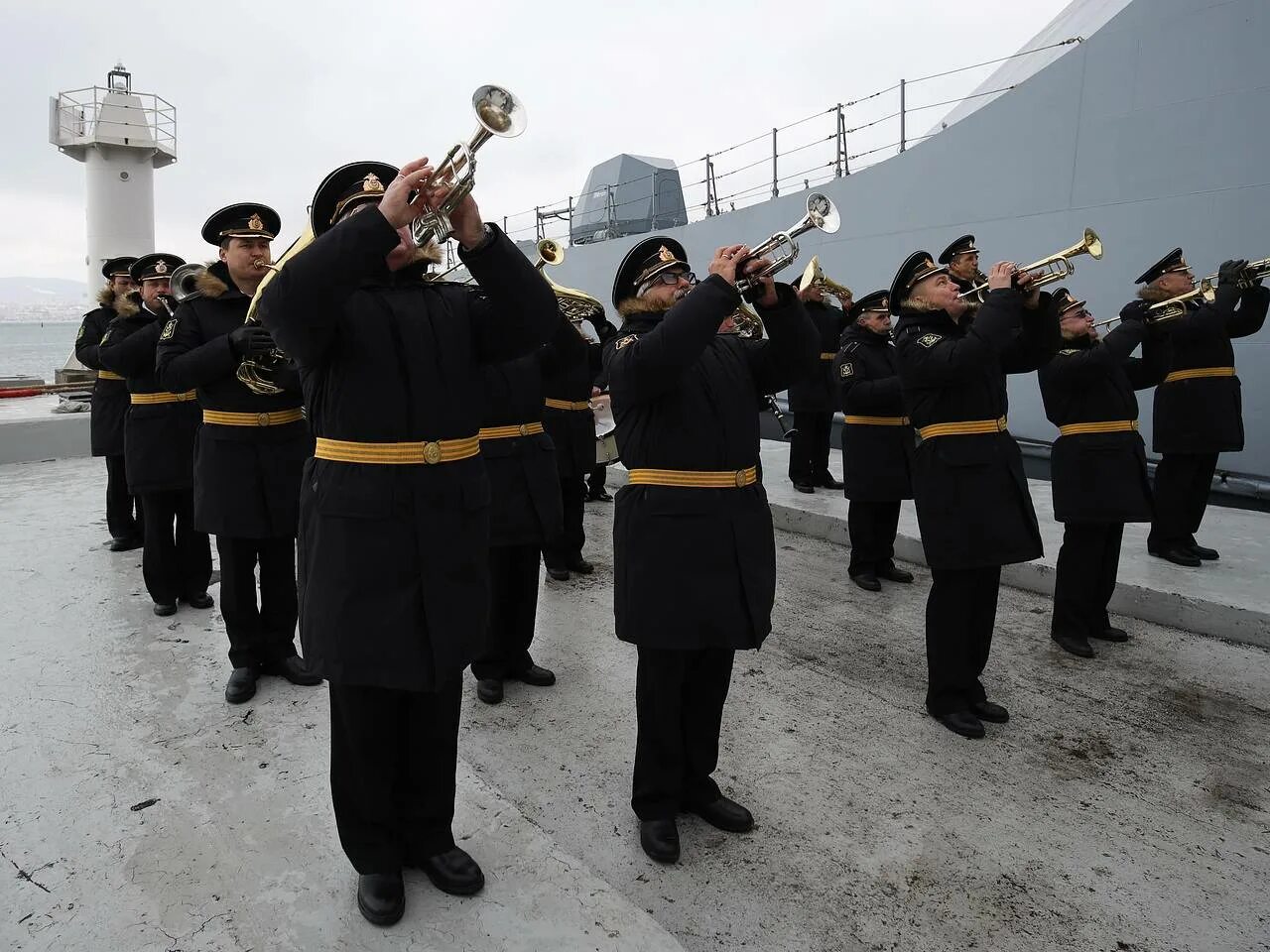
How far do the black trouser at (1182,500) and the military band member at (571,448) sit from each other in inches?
147

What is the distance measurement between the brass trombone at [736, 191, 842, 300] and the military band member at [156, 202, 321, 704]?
195 centimetres

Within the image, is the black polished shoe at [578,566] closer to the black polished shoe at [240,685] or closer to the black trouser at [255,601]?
the black trouser at [255,601]

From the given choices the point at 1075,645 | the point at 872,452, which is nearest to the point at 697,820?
the point at 1075,645

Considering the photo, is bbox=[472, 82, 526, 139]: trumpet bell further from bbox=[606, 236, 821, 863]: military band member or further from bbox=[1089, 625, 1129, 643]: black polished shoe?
Answer: bbox=[1089, 625, 1129, 643]: black polished shoe

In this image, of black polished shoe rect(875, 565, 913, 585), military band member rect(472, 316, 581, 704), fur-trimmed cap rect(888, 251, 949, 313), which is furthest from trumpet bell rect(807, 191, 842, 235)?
black polished shoe rect(875, 565, 913, 585)

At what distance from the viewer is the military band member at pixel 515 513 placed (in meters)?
3.83

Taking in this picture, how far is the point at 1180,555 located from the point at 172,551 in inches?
237

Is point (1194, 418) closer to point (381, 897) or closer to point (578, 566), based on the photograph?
point (578, 566)

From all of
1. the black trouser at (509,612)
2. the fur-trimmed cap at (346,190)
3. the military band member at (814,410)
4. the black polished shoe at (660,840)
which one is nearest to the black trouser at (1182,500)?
the military band member at (814,410)

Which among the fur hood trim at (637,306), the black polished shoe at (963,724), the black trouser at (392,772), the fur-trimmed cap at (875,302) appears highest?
the fur-trimmed cap at (875,302)

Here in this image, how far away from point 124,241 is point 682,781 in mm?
16838

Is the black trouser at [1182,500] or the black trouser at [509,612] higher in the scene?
the black trouser at [1182,500]

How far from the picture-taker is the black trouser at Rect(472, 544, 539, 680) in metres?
3.81

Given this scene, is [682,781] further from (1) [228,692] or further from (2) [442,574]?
(1) [228,692]
